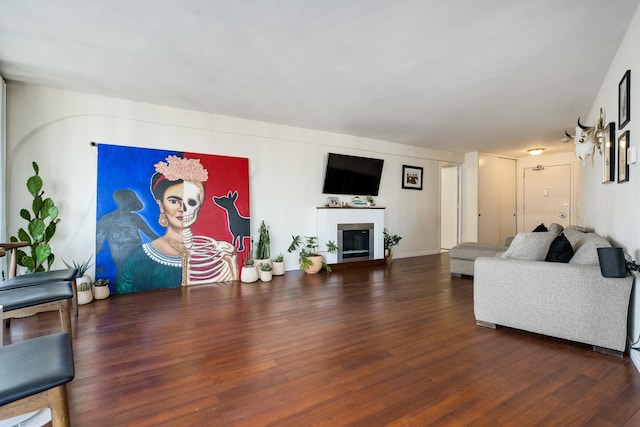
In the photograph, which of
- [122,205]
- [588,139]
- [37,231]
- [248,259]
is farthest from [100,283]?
[588,139]

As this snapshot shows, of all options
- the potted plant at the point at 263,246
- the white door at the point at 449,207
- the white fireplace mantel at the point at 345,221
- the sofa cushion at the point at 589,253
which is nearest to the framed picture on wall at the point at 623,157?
the sofa cushion at the point at 589,253

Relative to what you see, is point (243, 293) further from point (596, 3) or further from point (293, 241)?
point (596, 3)

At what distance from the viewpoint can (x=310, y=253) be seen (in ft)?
17.4

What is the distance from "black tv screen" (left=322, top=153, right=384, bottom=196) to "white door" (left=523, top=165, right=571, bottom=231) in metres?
4.63

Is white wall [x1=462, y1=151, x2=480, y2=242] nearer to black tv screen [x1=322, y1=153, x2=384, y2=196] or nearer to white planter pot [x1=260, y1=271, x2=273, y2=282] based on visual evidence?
black tv screen [x1=322, y1=153, x2=384, y2=196]

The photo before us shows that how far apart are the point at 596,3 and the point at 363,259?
4.56 meters

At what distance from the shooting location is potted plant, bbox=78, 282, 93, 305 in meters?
3.41

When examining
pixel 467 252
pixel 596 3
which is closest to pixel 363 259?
pixel 467 252

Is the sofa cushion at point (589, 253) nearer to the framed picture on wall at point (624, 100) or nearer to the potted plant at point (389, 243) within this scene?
the framed picture on wall at point (624, 100)

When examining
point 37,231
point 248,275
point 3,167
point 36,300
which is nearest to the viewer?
point 36,300

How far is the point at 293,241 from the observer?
5211mm

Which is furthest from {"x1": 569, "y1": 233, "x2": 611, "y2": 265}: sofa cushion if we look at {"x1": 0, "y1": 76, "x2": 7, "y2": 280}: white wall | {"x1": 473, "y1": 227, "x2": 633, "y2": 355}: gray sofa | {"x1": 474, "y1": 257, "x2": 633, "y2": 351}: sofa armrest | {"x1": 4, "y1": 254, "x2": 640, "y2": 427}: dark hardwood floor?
{"x1": 0, "y1": 76, "x2": 7, "y2": 280}: white wall

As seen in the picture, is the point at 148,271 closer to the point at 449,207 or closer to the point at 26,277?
the point at 26,277

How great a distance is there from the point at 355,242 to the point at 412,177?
2.20 m
